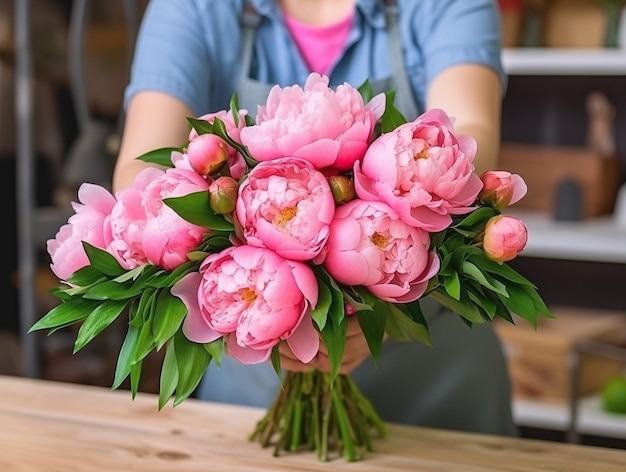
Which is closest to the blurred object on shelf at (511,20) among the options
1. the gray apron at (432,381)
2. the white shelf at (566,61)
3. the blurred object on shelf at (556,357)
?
the white shelf at (566,61)

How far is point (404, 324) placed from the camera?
0.85 m

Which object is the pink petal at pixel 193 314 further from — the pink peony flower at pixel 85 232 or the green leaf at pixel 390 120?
the green leaf at pixel 390 120

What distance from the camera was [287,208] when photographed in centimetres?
74

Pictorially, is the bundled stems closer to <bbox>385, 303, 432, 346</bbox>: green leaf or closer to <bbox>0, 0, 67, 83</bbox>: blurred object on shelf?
<bbox>385, 303, 432, 346</bbox>: green leaf

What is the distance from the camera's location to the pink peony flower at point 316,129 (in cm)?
77

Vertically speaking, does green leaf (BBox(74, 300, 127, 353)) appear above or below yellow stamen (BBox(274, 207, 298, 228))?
below

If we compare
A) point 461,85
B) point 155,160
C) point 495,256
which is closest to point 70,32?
point 461,85

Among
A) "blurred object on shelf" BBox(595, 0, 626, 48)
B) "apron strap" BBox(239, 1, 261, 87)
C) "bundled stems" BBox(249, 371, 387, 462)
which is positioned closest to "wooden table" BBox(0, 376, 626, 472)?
"bundled stems" BBox(249, 371, 387, 462)

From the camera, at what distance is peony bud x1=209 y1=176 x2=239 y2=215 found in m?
0.76

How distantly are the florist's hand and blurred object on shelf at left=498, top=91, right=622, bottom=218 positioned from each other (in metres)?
1.53

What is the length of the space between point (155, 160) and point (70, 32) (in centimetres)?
185

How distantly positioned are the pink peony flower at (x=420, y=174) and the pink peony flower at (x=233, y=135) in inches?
4.1

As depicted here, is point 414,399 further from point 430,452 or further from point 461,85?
point 461,85

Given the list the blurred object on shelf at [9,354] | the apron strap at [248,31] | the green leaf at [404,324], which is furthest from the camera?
the blurred object on shelf at [9,354]
